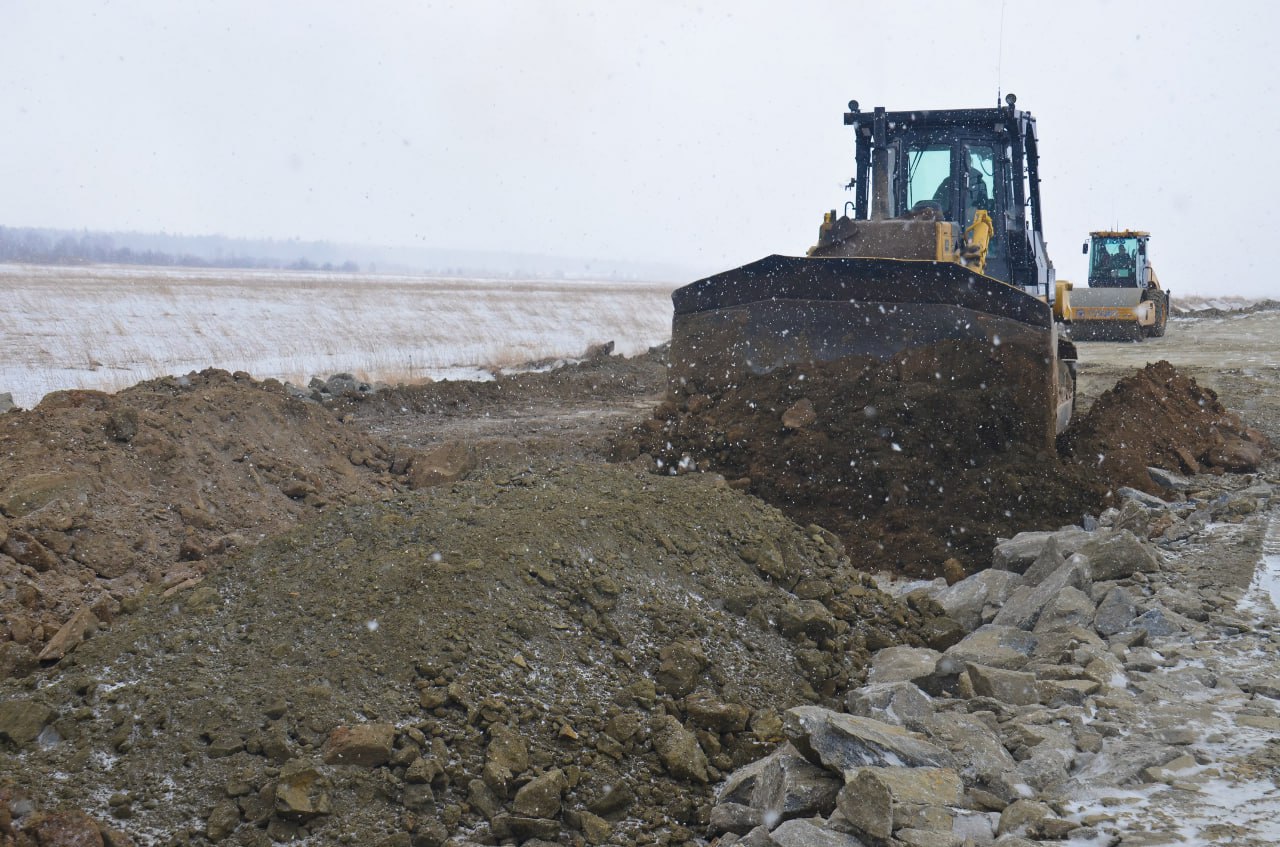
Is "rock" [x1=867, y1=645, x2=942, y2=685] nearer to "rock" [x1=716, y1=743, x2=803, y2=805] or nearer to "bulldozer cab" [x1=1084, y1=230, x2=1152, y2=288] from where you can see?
"rock" [x1=716, y1=743, x2=803, y2=805]

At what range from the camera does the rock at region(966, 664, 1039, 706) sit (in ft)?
13.6

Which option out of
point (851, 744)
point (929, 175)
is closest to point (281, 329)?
point (929, 175)

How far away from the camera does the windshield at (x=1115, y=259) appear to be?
24.9 metres

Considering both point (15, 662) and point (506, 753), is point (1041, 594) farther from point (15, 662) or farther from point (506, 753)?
point (15, 662)

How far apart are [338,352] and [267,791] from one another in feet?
66.3

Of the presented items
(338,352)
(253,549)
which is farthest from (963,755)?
(338,352)

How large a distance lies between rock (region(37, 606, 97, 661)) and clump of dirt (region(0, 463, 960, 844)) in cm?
17

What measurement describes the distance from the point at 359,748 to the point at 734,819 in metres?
1.31

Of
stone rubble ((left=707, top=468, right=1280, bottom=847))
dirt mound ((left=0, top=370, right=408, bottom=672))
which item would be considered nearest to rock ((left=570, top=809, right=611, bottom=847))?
stone rubble ((left=707, top=468, right=1280, bottom=847))

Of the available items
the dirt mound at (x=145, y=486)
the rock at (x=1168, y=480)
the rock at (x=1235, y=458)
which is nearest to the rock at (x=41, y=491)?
the dirt mound at (x=145, y=486)

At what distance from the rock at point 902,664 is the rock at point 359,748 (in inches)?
85.9

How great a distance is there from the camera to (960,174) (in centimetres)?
1009

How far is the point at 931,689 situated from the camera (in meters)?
4.56

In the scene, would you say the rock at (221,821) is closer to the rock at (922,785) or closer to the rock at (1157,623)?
the rock at (922,785)
